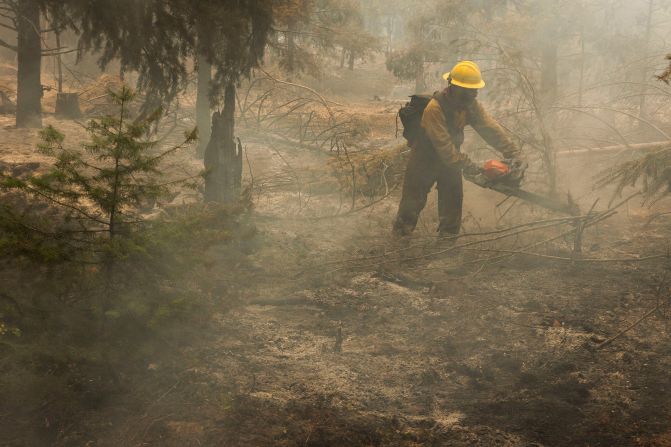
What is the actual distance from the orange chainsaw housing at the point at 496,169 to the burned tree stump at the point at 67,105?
11.4 metres

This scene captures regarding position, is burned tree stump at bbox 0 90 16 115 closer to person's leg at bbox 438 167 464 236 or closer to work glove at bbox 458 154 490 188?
person's leg at bbox 438 167 464 236

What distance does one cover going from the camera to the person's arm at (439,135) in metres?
5.90

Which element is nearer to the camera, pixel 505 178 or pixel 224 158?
pixel 505 178

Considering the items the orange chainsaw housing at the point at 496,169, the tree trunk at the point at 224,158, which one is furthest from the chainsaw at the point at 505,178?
the tree trunk at the point at 224,158

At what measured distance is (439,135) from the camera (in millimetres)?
5902

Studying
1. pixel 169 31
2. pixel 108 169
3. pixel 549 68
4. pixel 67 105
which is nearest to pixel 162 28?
pixel 169 31

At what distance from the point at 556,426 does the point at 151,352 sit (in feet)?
9.33

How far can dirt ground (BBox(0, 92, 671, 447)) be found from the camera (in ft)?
11.1

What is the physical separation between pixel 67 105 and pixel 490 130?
444 inches

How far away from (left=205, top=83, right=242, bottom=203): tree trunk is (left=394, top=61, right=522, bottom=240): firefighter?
223cm

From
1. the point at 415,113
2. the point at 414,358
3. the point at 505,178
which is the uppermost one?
the point at 415,113

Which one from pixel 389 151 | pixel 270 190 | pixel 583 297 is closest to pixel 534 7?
pixel 389 151

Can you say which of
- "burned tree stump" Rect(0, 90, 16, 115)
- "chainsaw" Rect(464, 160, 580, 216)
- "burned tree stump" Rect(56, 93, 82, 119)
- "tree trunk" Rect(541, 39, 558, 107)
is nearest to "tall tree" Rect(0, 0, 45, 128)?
"burned tree stump" Rect(56, 93, 82, 119)

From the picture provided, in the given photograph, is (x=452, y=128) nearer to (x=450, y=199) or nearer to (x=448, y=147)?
(x=448, y=147)
